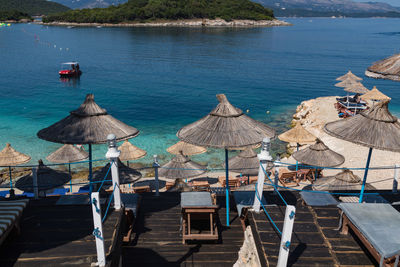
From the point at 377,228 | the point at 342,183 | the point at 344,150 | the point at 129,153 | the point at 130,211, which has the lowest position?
the point at 344,150

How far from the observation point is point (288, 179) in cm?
1644

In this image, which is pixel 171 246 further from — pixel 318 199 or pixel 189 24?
pixel 189 24

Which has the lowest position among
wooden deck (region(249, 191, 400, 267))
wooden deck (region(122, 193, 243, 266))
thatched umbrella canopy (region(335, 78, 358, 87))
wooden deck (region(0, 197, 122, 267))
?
wooden deck (region(122, 193, 243, 266))

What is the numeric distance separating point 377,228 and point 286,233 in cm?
198

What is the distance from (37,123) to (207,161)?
18810 millimetres

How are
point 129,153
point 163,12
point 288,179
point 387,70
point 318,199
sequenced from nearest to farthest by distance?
point 387,70 < point 318,199 < point 129,153 < point 288,179 < point 163,12

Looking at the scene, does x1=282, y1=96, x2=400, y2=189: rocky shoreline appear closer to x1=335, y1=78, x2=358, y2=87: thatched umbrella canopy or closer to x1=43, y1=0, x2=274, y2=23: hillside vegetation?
x1=335, y1=78, x2=358, y2=87: thatched umbrella canopy

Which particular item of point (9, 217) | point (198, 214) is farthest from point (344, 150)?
point (9, 217)

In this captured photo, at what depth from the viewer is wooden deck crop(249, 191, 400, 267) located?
5273 mm

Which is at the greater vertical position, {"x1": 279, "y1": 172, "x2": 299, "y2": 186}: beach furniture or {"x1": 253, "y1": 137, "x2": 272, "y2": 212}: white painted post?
{"x1": 253, "y1": 137, "x2": 272, "y2": 212}: white painted post

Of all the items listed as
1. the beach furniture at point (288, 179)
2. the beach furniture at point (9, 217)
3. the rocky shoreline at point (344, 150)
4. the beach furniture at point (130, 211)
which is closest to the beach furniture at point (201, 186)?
the beach furniture at point (288, 179)

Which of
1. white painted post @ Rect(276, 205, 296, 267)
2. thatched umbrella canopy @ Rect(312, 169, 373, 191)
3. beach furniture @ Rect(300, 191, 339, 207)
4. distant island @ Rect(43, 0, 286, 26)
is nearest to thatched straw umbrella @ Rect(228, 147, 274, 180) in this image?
thatched umbrella canopy @ Rect(312, 169, 373, 191)

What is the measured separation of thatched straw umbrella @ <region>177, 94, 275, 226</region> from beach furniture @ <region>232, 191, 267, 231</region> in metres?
0.36

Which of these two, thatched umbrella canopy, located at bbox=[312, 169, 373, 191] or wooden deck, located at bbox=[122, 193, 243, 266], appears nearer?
wooden deck, located at bbox=[122, 193, 243, 266]
